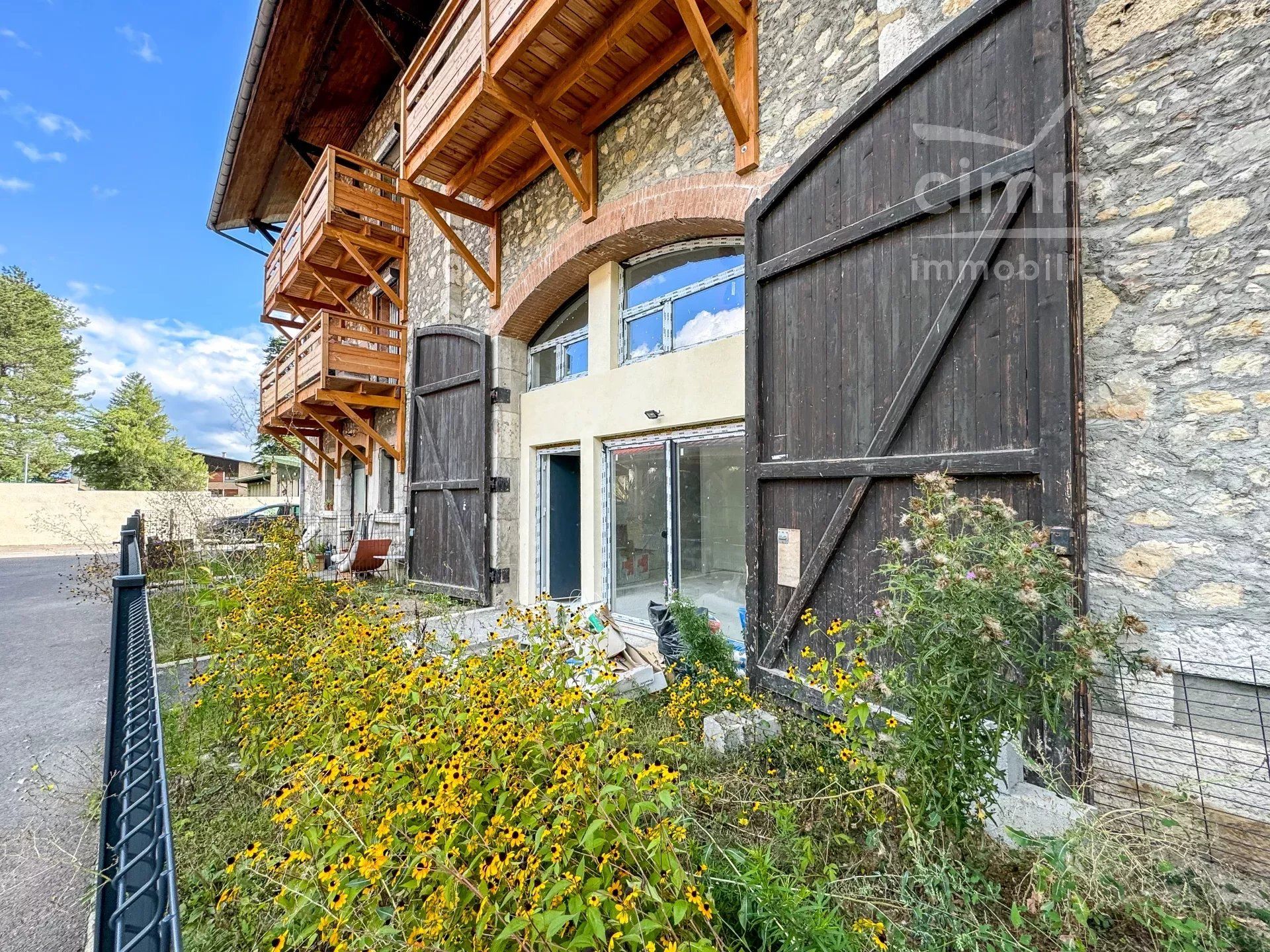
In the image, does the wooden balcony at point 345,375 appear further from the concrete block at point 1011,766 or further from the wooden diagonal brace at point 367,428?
the concrete block at point 1011,766

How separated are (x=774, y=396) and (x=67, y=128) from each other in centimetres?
4644

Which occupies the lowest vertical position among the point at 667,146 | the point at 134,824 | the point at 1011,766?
the point at 1011,766

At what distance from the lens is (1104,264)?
2.31 m

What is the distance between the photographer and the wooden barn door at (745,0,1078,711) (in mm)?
2264

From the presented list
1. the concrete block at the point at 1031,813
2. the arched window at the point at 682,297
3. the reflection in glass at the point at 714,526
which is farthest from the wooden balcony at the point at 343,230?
the concrete block at the point at 1031,813

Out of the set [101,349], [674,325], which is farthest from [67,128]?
[674,325]

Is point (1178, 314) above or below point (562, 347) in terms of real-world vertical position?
below

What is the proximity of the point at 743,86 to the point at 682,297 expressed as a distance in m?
1.68

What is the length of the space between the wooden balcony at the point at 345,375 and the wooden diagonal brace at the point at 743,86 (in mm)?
6818

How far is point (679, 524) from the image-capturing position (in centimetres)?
485

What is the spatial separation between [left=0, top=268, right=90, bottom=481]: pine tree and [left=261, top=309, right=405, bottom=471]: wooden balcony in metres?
21.7

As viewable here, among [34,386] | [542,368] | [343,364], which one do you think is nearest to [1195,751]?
[542,368]

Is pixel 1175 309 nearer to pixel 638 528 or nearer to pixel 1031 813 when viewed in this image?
pixel 1031 813

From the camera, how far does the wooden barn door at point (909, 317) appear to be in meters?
2.26
